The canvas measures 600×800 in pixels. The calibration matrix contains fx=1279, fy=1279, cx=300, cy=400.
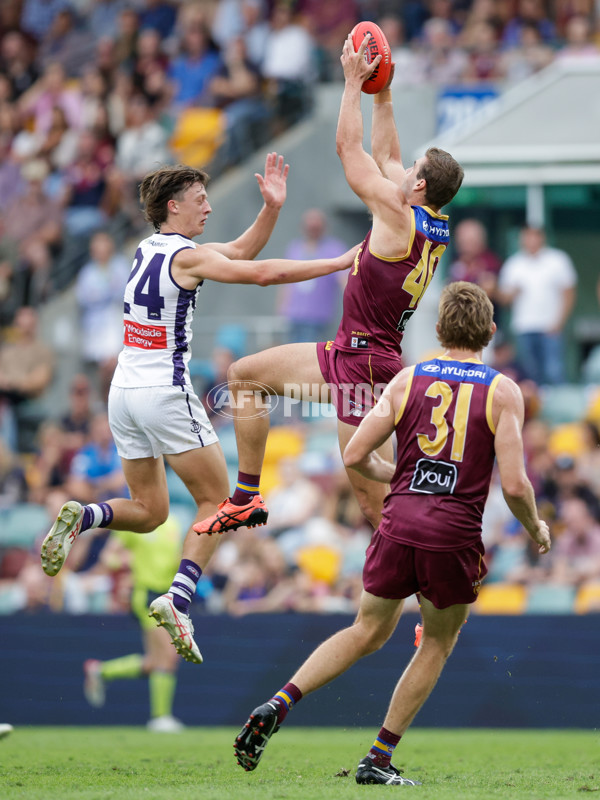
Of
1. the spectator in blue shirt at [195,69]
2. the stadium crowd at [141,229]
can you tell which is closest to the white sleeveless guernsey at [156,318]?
the stadium crowd at [141,229]

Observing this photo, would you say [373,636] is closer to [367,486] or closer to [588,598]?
[367,486]

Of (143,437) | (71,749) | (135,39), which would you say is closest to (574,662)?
(71,749)

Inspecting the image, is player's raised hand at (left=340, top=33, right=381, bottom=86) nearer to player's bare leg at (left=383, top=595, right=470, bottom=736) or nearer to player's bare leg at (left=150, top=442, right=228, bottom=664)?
player's bare leg at (left=150, top=442, right=228, bottom=664)

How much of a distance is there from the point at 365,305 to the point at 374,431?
1.13 metres

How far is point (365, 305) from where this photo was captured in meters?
7.00

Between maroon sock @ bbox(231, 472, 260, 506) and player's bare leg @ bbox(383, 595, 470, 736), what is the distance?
136 centimetres

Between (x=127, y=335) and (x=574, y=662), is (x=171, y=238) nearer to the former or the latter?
(x=127, y=335)

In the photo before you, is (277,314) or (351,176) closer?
(351,176)

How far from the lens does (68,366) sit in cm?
1501

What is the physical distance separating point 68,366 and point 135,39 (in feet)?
18.1

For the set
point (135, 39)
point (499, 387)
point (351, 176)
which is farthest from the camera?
point (135, 39)

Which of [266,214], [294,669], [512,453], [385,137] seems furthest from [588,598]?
[512,453]

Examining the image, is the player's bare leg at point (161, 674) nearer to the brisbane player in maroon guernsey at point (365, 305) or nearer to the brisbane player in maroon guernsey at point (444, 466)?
the brisbane player in maroon guernsey at point (365, 305)

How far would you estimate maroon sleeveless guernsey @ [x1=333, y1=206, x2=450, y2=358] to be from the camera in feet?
22.6
